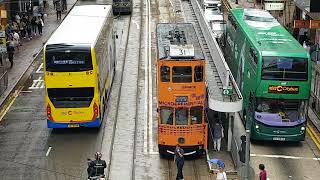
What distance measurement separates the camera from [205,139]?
82.5 feet

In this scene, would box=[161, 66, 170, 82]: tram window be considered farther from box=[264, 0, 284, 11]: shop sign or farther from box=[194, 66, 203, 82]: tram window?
box=[264, 0, 284, 11]: shop sign

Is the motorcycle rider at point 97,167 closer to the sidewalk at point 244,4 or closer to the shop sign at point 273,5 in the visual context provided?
the shop sign at point 273,5

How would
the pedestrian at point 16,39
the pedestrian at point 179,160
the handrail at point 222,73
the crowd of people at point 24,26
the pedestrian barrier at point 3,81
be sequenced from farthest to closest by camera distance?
the crowd of people at point 24,26
the pedestrian at point 16,39
the pedestrian barrier at point 3,81
the handrail at point 222,73
the pedestrian at point 179,160

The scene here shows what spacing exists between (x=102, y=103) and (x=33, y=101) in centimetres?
543

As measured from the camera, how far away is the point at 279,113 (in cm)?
2698

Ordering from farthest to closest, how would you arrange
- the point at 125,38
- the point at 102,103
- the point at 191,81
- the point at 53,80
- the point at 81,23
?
the point at 125,38, the point at 81,23, the point at 102,103, the point at 53,80, the point at 191,81

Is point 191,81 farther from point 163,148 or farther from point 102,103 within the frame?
point 102,103

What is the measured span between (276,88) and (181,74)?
4335 millimetres

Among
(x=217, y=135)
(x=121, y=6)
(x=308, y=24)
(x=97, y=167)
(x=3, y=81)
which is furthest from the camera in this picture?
(x=121, y=6)

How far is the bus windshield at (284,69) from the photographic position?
2611 centimetres

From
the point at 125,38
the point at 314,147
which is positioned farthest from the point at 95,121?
the point at 125,38

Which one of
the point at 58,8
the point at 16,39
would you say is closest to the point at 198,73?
the point at 16,39

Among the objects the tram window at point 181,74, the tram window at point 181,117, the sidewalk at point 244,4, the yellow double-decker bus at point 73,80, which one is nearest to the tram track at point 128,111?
the yellow double-decker bus at point 73,80

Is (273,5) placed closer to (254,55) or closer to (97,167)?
(254,55)
